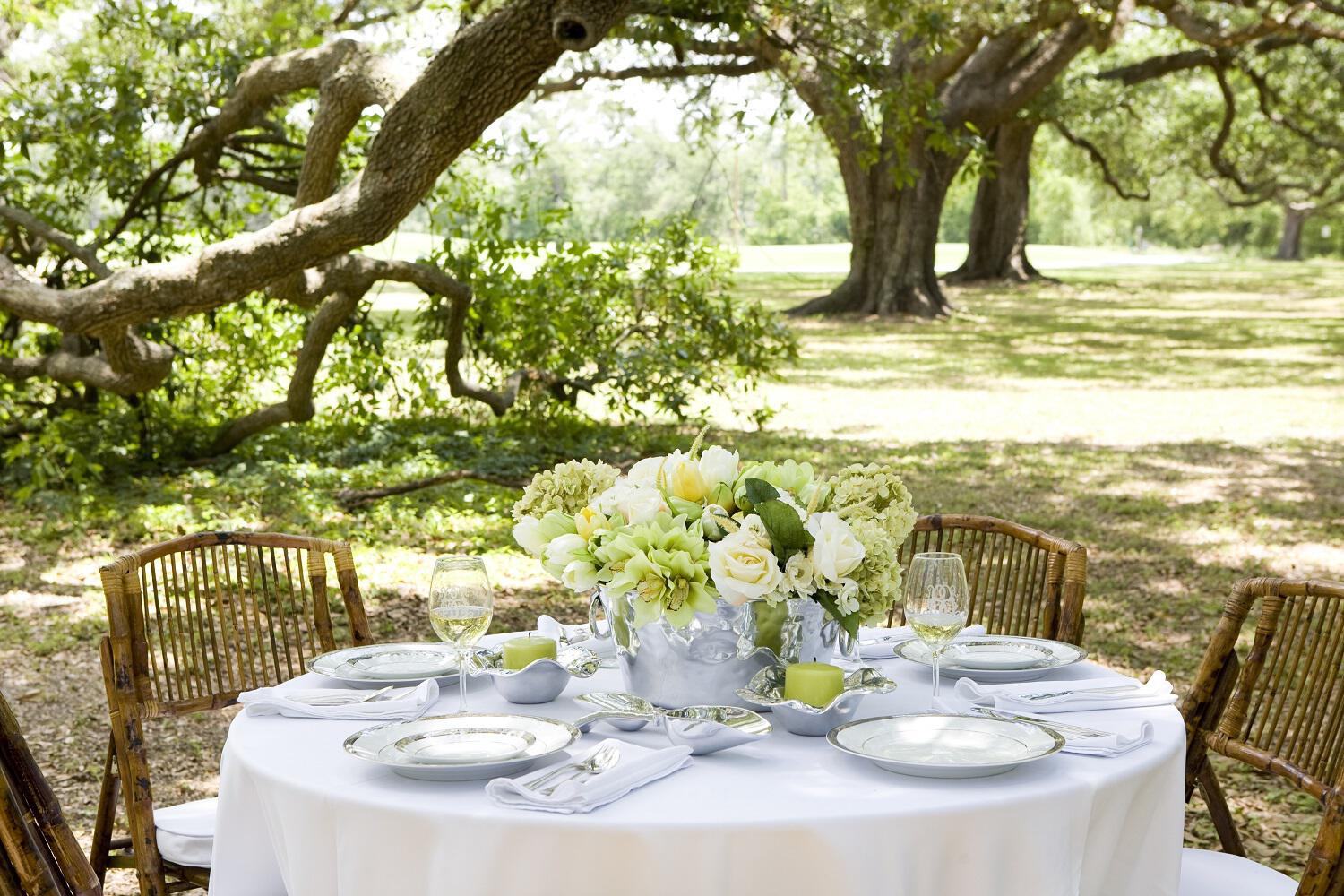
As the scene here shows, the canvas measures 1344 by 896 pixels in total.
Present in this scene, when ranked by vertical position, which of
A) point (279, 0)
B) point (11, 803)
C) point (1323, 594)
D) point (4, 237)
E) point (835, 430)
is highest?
point (279, 0)

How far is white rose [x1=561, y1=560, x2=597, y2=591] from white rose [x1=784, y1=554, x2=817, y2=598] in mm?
347

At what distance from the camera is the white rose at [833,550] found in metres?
2.27

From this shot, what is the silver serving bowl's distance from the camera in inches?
84.8

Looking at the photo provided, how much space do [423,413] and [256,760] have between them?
976 centimetres

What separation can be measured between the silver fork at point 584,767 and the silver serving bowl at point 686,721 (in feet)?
0.36

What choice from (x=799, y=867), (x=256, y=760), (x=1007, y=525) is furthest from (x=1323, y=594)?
(x=256, y=760)

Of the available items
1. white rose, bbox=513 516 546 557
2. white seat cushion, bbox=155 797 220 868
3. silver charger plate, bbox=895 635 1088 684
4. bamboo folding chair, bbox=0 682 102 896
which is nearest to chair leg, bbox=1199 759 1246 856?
silver charger plate, bbox=895 635 1088 684

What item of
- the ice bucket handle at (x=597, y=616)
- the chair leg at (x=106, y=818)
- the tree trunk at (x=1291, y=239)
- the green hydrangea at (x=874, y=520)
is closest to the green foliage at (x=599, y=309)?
the chair leg at (x=106, y=818)

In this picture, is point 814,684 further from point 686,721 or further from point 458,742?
point 458,742

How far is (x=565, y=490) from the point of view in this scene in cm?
265

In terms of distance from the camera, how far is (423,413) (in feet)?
38.7

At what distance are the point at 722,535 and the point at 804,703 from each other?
13.1 inches

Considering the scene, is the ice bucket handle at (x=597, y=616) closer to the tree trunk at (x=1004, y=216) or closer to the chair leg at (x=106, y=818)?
the chair leg at (x=106, y=818)

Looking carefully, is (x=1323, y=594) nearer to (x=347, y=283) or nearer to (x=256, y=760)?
(x=256, y=760)
